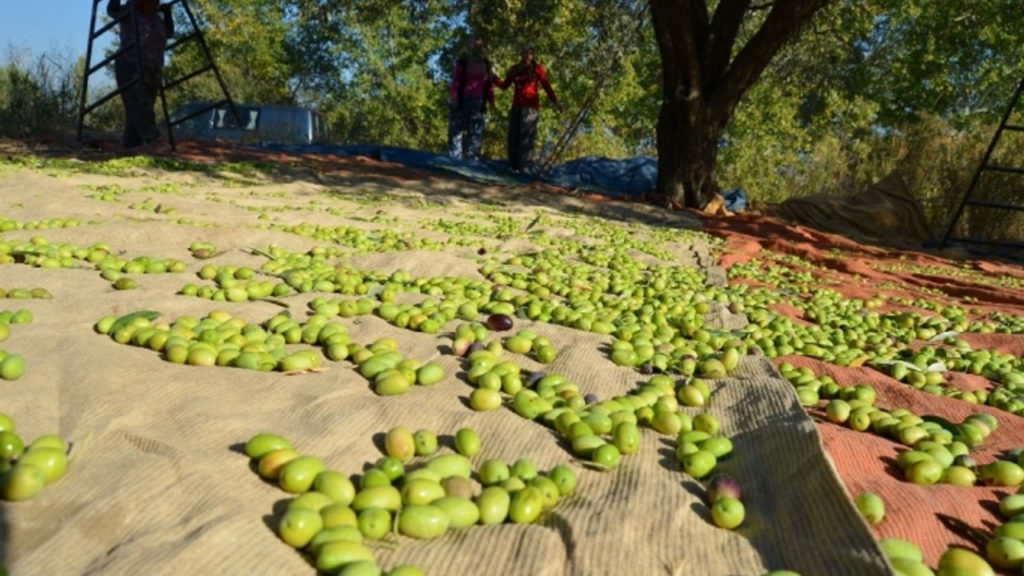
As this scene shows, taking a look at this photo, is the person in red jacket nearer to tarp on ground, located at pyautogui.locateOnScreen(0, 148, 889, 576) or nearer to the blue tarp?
the blue tarp

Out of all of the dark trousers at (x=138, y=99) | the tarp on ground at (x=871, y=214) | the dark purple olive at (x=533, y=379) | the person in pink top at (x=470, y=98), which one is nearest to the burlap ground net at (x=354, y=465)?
the dark purple olive at (x=533, y=379)

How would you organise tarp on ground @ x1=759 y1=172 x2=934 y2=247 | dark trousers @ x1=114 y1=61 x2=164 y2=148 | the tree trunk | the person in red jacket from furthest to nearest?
the person in red jacket < the tree trunk < tarp on ground @ x1=759 y1=172 x2=934 y2=247 < dark trousers @ x1=114 y1=61 x2=164 y2=148

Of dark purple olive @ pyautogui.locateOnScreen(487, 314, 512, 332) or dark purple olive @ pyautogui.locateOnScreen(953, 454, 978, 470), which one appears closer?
dark purple olive @ pyautogui.locateOnScreen(953, 454, 978, 470)

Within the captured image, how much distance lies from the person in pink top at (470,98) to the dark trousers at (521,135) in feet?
2.20

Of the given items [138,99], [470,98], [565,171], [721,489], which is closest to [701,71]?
[565,171]

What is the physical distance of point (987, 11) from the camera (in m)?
17.2

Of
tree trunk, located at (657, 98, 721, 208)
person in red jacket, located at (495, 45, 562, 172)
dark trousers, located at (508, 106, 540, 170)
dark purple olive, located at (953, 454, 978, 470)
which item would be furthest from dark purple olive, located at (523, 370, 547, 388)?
dark trousers, located at (508, 106, 540, 170)

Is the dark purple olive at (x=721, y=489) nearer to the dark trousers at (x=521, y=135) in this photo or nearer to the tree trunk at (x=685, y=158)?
the tree trunk at (x=685, y=158)

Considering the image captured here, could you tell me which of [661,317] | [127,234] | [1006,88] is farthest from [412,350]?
[1006,88]

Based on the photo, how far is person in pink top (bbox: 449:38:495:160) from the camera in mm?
13586

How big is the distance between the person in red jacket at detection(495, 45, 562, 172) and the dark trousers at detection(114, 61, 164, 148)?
5.87 metres

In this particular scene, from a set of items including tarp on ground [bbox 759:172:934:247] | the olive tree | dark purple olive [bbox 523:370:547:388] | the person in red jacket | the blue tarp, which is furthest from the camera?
the person in red jacket

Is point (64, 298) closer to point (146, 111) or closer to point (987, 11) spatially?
point (146, 111)

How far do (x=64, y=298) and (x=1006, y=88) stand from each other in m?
27.8
